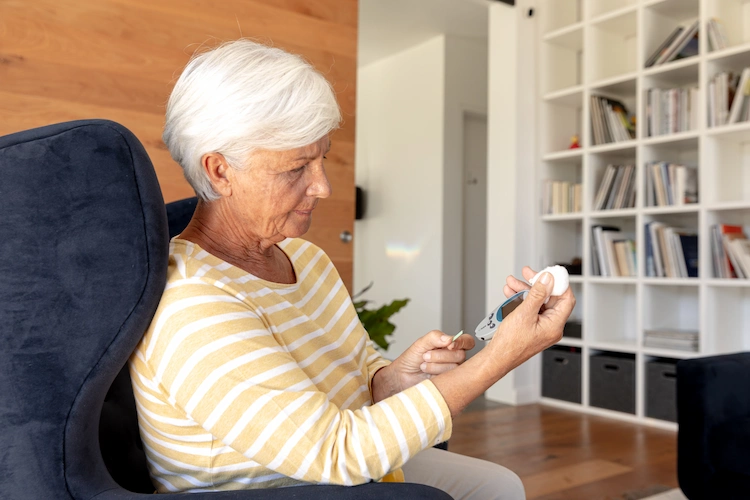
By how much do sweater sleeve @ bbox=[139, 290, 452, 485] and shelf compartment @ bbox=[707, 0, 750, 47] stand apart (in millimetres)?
3414

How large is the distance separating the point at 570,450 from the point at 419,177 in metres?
3.13

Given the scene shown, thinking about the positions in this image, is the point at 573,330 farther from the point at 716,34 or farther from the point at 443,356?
the point at 443,356

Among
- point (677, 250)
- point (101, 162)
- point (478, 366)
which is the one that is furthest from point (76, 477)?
point (677, 250)

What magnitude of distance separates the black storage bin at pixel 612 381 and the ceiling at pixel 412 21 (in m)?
2.39

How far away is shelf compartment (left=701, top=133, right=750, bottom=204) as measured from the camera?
3441 mm

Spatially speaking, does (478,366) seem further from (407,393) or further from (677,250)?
(677,250)

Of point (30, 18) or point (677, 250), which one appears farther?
point (677, 250)

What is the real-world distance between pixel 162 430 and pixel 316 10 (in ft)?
7.75

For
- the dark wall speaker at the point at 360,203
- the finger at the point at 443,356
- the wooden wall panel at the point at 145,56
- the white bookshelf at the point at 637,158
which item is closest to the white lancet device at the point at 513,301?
the finger at the point at 443,356

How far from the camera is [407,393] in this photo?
83cm

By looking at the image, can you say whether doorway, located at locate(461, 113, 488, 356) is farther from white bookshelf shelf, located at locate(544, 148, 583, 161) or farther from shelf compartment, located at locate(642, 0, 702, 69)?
shelf compartment, located at locate(642, 0, 702, 69)

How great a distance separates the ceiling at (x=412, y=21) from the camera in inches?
196

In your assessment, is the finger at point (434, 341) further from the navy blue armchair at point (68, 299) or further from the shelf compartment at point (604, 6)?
the shelf compartment at point (604, 6)

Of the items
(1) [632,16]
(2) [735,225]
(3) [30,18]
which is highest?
(1) [632,16]
